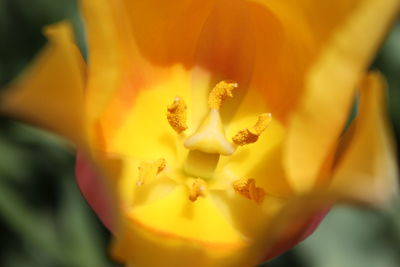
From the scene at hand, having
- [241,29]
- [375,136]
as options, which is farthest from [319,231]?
[375,136]

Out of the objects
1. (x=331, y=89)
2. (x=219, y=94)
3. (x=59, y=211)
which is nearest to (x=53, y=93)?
(x=331, y=89)

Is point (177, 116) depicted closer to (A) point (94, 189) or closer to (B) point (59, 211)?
(A) point (94, 189)

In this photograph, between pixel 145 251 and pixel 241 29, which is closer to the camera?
pixel 145 251

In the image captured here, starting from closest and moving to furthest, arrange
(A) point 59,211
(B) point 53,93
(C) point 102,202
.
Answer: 1. (B) point 53,93
2. (C) point 102,202
3. (A) point 59,211

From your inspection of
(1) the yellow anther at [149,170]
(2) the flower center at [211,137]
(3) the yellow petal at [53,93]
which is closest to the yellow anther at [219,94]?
(2) the flower center at [211,137]

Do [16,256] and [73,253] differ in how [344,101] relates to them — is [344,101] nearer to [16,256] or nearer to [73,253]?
[73,253]
